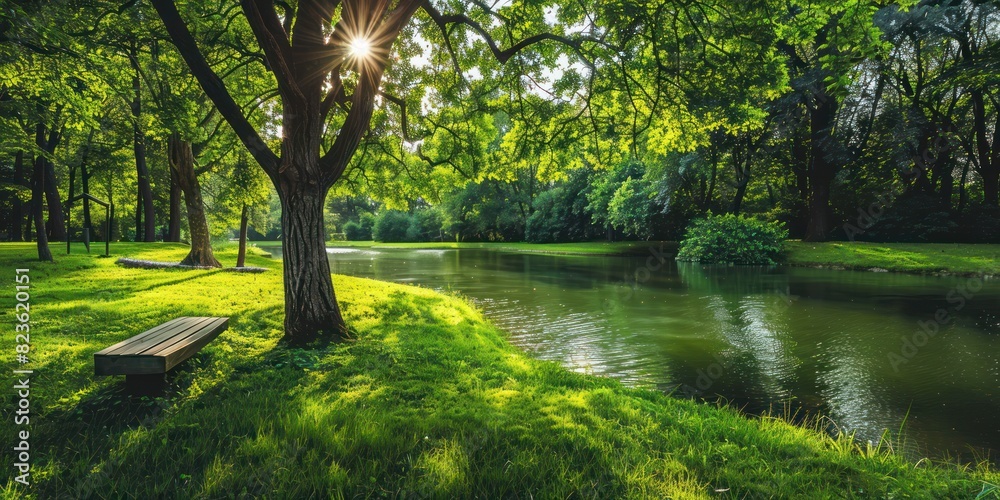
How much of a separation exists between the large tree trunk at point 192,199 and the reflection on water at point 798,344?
8.68 meters

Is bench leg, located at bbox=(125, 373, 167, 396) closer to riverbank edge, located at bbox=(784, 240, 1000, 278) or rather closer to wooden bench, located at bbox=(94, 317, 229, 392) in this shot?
wooden bench, located at bbox=(94, 317, 229, 392)

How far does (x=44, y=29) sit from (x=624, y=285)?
16694 millimetres

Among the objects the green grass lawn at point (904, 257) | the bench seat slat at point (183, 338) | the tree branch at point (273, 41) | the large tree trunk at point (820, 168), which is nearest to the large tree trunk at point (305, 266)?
the bench seat slat at point (183, 338)

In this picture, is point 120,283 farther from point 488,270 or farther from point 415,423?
point 488,270

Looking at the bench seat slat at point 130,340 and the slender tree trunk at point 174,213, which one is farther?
the slender tree trunk at point 174,213

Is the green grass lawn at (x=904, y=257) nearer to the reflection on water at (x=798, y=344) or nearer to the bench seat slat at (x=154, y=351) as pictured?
the reflection on water at (x=798, y=344)

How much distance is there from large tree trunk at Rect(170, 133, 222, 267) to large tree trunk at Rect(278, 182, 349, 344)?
35.9 ft

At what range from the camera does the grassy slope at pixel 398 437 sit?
2.91 meters

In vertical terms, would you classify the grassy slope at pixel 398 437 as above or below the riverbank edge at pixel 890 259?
below

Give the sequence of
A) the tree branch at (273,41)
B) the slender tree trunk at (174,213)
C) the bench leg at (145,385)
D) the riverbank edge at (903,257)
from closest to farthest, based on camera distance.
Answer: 1. the bench leg at (145,385)
2. the tree branch at (273,41)
3. the riverbank edge at (903,257)
4. the slender tree trunk at (174,213)

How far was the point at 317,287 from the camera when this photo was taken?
6676 millimetres

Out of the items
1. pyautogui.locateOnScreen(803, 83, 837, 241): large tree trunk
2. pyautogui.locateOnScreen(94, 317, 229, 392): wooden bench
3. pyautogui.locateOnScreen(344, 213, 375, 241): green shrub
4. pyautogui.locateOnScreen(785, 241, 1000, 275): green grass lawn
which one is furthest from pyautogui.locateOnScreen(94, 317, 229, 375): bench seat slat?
pyautogui.locateOnScreen(344, 213, 375, 241): green shrub

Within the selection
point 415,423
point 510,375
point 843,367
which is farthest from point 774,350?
point 415,423

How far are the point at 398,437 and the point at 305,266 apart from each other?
3887mm
